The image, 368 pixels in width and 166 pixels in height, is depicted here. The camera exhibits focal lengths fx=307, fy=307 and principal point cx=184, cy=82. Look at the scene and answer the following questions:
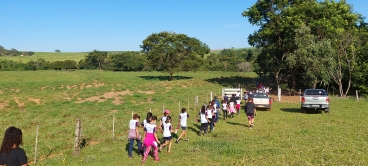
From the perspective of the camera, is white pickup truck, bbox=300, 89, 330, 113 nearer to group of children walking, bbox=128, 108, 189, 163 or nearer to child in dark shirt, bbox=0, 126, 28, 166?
group of children walking, bbox=128, 108, 189, 163

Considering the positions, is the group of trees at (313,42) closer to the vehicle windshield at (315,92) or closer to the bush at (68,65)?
the vehicle windshield at (315,92)

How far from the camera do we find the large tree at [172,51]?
182 feet

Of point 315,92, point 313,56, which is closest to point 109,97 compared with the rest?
point 315,92

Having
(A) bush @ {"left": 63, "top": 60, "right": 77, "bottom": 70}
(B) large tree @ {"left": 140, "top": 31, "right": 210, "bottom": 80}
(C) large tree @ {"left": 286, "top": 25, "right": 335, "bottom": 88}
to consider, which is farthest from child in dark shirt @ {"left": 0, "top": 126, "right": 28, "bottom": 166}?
(A) bush @ {"left": 63, "top": 60, "right": 77, "bottom": 70}

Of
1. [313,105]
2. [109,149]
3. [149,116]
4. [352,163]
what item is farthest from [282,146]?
[313,105]

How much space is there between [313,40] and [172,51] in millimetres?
26126

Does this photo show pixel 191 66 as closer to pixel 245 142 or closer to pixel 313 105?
pixel 313 105

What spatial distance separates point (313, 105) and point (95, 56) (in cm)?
10217

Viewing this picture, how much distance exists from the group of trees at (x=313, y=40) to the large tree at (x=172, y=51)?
16193 mm

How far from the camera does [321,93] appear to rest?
70.8ft

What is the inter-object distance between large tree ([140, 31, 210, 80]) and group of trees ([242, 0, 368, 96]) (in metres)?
16.2

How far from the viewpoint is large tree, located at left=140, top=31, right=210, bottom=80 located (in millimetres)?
55531

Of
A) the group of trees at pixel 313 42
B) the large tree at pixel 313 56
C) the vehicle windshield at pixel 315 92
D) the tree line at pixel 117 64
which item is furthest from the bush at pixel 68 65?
the vehicle windshield at pixel 315 92

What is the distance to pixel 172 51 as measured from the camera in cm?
5500
